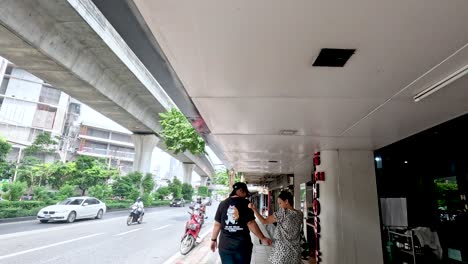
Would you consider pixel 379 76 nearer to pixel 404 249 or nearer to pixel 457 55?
pixel 457 55

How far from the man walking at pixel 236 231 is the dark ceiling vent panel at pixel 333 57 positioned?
217cm

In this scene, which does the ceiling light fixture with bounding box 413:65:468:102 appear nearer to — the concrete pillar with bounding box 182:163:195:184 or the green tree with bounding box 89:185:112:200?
the green tree with bounding box 89:185:112:200

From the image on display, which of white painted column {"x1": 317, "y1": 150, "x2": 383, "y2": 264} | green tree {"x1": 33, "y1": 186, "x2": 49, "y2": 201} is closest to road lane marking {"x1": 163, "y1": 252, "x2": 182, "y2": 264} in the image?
white painted column {"x1": 317, "y1": 150, "x2": 383, "y2": 264}

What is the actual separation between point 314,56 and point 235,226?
233 centimetres

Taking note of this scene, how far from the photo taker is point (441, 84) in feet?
6.71

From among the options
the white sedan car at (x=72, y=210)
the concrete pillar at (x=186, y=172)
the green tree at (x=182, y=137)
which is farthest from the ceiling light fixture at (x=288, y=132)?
the concrete pillar at (x=186, y=172)

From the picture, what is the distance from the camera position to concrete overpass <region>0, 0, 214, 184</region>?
26.1 feet

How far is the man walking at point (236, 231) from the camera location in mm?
3223

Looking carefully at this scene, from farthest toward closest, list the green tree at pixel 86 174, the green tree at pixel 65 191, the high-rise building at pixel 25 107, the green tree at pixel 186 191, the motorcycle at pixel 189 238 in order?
1. the green tree at pixel 186 191
2. the high-rise building at pixel 25 107
3. the green tree at pixel 86 174
4. the green tree at pixel 65 191
5. the motorcycle at pixel 189 238

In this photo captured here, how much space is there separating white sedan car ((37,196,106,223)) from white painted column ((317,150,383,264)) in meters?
12.2

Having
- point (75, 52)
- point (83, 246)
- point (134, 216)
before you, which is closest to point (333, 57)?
point (83, 246)

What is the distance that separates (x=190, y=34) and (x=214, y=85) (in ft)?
2.21

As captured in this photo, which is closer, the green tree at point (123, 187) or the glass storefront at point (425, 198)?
the glass storefront at point (425, 198)

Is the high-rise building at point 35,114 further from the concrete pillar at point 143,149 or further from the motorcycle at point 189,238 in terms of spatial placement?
the motorcycle at point 189,238
